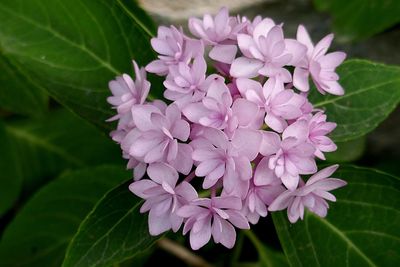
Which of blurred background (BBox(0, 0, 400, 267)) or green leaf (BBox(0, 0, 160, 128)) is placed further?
blurred background (BBox(0, 0, 400, 267))

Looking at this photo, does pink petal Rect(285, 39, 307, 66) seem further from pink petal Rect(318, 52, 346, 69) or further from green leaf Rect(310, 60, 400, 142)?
green leaf Rect(310, 60, 400, 142)

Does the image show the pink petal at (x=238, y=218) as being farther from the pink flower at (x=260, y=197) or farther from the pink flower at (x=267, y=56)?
the pink flower at (x=267, y=56)

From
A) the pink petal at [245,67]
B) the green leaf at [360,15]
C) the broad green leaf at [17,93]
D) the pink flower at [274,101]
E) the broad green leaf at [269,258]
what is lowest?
the broad green leaf at [269,258]

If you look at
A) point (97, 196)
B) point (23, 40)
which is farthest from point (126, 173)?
point (23, 40)

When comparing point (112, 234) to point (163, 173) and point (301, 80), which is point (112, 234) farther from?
point (301, 80)

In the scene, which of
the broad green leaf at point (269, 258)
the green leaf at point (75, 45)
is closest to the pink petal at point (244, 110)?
the green leaf at point (75, 45)

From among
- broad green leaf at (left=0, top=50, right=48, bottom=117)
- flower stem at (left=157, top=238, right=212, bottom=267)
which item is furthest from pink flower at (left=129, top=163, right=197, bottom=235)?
broad green leaf at (left=0, top=50, right=48, bottom=117)

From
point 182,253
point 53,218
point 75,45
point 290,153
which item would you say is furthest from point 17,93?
point 290,153
